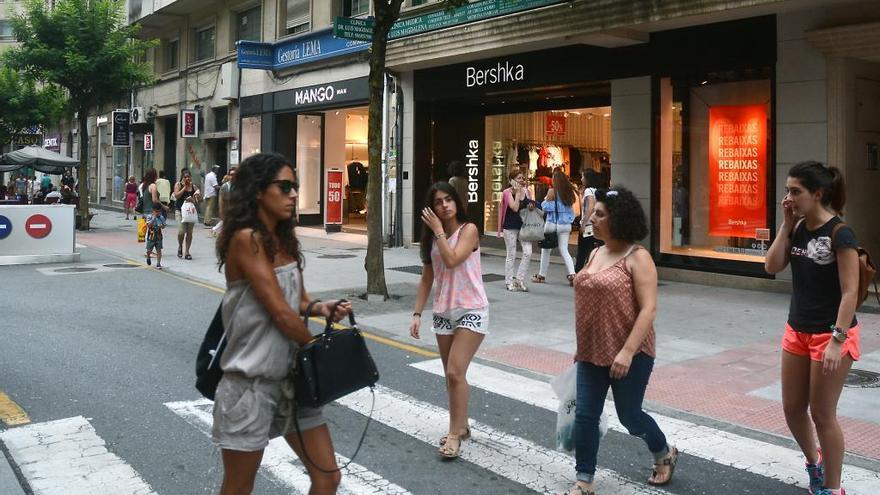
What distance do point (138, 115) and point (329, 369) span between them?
3239 centimetres

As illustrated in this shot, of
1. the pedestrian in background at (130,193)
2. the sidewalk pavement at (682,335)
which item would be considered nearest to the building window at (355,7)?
the sidewalk pavement at (682,335)

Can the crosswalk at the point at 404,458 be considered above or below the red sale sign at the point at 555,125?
below

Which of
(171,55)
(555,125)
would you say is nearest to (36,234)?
(555,125)

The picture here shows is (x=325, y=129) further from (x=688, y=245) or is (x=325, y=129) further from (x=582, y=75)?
(x=688, y=245)

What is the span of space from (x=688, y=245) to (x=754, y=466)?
29.0 ft

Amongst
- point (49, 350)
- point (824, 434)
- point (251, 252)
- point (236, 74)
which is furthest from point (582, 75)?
point (236, 74)

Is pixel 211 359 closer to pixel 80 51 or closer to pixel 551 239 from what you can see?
pixel 551 239

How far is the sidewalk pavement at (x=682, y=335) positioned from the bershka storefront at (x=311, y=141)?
830 centimetres

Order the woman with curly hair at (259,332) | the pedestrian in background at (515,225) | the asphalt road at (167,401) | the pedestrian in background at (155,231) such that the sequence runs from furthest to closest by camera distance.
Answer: the pedestrian in background at (155,231) → the pedestrian in background at (515,225) → the asphalt road at (167,401) → the woman with curly hair at (259,332)

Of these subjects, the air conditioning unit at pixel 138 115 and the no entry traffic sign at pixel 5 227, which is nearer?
the no entry traffic sign at pixel 5 227

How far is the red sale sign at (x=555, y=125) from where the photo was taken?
57.2 ft

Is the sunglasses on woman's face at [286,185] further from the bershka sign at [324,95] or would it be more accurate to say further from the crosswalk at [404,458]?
the bershka sign at [324,95]

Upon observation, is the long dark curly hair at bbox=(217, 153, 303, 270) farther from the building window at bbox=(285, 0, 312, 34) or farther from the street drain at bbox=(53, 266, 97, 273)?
the building window at bbox=(285, 0, 312, 34)

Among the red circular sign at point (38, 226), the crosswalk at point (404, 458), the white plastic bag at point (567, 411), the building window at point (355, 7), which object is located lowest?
the crosswalk at point (404, 458)
